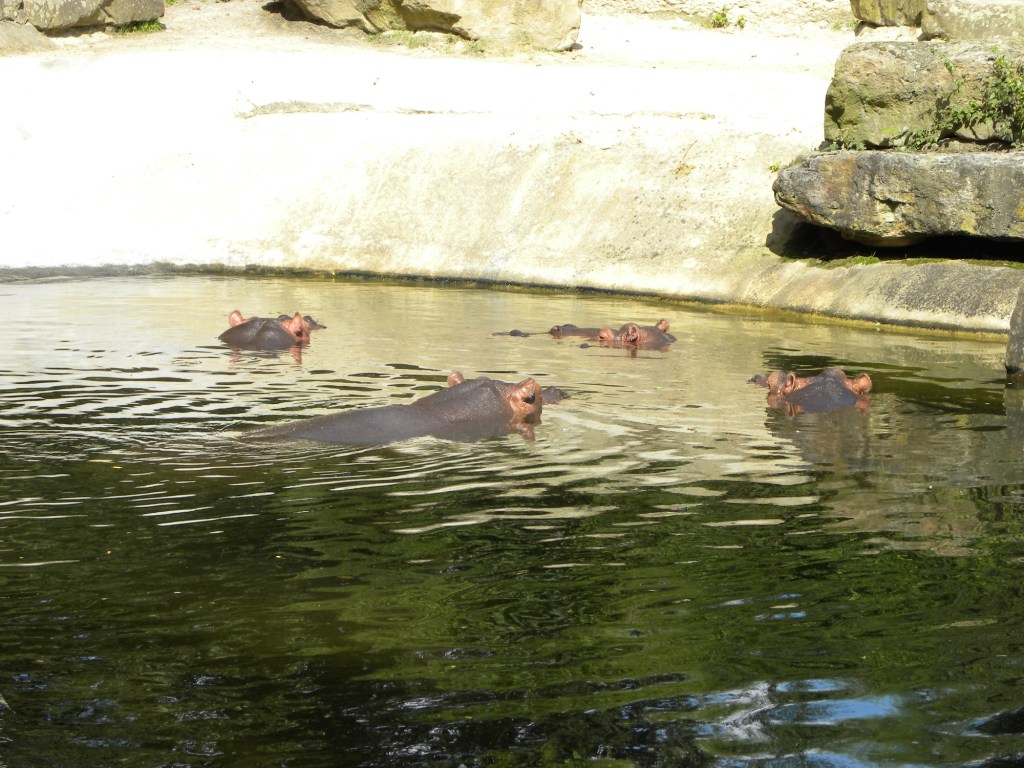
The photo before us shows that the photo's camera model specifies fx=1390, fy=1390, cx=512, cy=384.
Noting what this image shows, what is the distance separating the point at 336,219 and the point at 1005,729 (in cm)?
1775

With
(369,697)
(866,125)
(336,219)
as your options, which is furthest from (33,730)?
(336,219)

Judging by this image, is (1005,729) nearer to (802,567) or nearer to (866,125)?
(802,567)

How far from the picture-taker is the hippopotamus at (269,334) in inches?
467

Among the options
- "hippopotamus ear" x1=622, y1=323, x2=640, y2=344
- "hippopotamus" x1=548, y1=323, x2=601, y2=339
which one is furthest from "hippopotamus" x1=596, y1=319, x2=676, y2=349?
"hippopotamus" x1=548, y1=323, x2=601, y2=339

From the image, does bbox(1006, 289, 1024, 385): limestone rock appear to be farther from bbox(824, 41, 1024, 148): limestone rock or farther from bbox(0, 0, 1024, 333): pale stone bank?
bbox(824, 41, 1024, 148): limestone rock

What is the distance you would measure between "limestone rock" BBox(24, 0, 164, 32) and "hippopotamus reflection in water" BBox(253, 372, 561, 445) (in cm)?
1914

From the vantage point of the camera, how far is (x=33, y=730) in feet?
12.4

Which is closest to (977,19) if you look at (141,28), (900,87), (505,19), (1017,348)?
(900,87)

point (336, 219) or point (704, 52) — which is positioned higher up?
point (704, 52)

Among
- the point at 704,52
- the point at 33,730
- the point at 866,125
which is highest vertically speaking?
the point at 704,52

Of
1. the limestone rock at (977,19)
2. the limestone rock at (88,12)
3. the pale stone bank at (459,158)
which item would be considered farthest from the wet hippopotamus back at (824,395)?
the limestone rock at (88,12)

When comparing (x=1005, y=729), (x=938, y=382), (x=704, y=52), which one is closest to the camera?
(x=1005, y=729)

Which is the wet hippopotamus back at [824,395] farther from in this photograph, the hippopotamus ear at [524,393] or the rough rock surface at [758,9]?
the rough rock surface at [758,9]

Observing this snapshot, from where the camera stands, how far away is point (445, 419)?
8.20 metres
